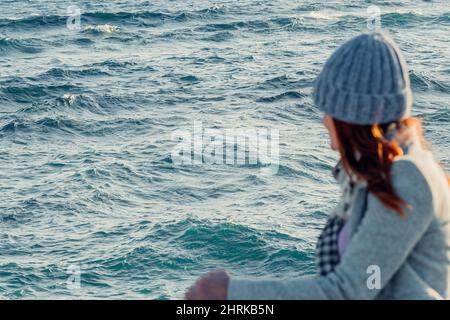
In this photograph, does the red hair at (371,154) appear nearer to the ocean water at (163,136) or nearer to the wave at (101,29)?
the ocean water at (163,136)

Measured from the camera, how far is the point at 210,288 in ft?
8.64

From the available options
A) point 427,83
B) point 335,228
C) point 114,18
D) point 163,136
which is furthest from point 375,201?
point 114,18

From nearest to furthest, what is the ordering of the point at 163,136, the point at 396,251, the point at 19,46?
the point at 396,251, the point at 163,136, the point at 19,46

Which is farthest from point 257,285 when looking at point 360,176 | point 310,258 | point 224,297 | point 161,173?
point 161,173

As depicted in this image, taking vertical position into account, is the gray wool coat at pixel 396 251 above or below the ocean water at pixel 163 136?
above

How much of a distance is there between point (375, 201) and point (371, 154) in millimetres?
141

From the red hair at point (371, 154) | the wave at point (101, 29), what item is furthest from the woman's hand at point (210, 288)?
the wave at point (101, 29)

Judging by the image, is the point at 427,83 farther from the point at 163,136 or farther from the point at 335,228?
the point at 335,228

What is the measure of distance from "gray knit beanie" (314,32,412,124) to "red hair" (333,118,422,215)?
1.3 inches

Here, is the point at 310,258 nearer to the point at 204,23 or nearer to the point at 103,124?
the point at 103,124

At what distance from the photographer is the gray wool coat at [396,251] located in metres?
2.49

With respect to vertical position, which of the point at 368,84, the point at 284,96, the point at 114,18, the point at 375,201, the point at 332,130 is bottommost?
the point at 114,18

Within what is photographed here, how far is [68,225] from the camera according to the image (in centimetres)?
1666

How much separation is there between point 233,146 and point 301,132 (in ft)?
6.40
